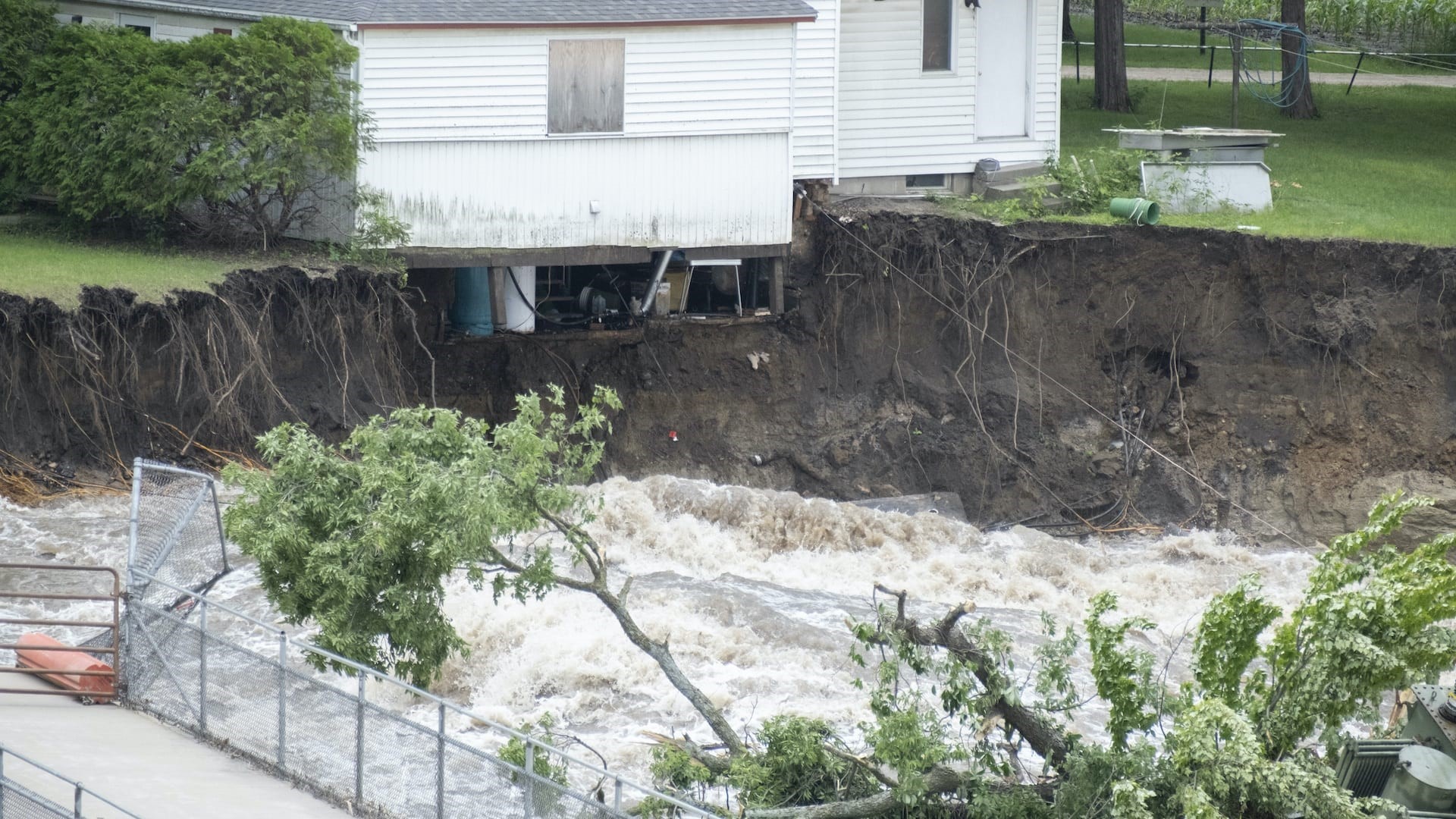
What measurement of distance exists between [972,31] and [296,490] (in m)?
16.8

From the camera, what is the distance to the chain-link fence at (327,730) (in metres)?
12.1

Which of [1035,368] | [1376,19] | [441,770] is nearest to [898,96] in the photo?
[1035,368]

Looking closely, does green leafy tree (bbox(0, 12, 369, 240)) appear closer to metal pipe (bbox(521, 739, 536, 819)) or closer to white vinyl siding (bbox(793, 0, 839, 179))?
white vinyl siding (bbox(793, 0, 839, 179))

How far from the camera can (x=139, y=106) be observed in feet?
68.4

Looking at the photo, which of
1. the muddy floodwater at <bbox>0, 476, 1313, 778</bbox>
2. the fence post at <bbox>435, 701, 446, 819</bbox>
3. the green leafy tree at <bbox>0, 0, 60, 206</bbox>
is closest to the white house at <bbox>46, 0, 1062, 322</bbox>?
the green leafy tree at <bbox>0, 0, 60, 206</bbox>

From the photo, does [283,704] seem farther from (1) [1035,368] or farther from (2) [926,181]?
(2) [926,181]

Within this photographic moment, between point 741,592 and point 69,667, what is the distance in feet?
27.2

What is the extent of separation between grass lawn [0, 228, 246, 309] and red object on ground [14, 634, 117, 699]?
5935 millimetres

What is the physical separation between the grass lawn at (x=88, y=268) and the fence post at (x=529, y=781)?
34.4 feet

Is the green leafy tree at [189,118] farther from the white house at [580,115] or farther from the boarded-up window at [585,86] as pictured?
the boarded-up window at [585,86]

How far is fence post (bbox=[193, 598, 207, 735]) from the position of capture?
44.7ft

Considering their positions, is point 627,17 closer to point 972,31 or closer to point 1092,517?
point 972,31

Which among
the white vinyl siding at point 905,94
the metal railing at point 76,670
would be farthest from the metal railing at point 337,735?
the white vinyl siding at point 905,94

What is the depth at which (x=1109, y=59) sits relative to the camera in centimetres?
3284
